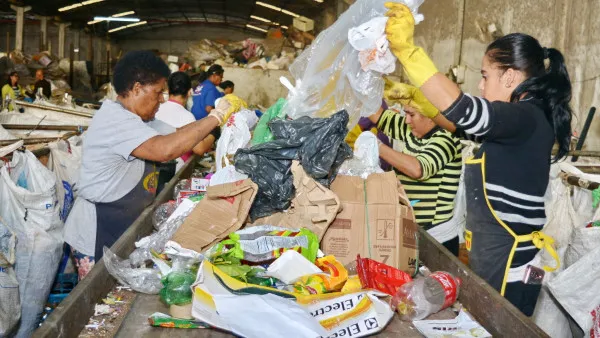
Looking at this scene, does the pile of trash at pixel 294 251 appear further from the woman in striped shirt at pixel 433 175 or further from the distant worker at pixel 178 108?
the distant worker at pixel 178 108

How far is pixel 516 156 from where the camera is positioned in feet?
7.24

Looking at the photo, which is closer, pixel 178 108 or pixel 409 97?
pixel 409 97

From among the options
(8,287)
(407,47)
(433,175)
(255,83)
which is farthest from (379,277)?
(255,83)

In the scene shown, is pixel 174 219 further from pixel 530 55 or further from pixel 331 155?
pixel 530 55

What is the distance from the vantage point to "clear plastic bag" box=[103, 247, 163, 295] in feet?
7.06

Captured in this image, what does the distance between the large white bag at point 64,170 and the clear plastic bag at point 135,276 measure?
6.28 ft

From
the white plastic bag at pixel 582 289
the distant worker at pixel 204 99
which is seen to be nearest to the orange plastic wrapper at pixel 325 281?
the white plastic bag at pixel 582 289

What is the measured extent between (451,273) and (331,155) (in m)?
0.65

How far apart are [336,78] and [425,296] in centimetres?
117

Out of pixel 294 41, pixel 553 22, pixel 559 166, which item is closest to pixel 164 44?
pixel 294 41

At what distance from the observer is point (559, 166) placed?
344 centimetres

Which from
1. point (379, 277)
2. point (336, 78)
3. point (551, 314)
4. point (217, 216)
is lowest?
point (551, 314)

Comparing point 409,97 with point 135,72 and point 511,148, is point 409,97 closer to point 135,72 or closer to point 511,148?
point 511,148

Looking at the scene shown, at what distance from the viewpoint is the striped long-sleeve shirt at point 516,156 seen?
6.58 ft
